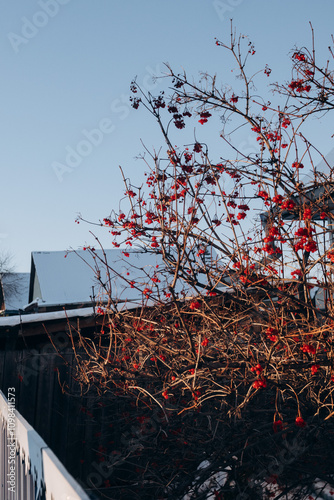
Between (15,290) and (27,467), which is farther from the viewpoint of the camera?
(15,290)

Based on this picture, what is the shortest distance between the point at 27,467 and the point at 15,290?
36055mm

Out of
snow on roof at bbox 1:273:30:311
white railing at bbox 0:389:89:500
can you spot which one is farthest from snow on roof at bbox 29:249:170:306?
white railing at bbox 0:389:89:500

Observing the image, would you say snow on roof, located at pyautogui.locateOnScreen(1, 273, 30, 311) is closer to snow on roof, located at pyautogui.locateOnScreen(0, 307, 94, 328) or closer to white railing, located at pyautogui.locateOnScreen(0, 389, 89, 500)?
snow on roof, located at pyautogui.locateOnScreen(0, 307, 94, 328)

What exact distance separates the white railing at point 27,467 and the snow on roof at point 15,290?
30774mm

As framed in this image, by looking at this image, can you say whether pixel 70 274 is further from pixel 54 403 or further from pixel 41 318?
pixel 54 403

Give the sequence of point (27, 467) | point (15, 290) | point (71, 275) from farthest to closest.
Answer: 1. point (15, 290)
2. point (71, 275)
3. point (27, 467)

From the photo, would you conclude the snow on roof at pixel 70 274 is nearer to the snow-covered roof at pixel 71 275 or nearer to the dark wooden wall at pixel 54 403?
the snow-covered roof at pixel 71 275

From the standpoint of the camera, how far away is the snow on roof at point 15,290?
33966 mm

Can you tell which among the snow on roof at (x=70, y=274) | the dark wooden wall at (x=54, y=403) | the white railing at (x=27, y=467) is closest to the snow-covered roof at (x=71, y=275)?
the snow on roof at (x=70, y=274)

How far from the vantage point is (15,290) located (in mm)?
36562

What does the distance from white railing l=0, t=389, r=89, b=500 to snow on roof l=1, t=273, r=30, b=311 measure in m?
30.8

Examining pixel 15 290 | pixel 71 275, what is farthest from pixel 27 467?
pixel 15 290

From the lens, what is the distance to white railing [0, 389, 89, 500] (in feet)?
5.10

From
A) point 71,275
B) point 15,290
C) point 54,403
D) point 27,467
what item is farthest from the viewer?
point 15,290
